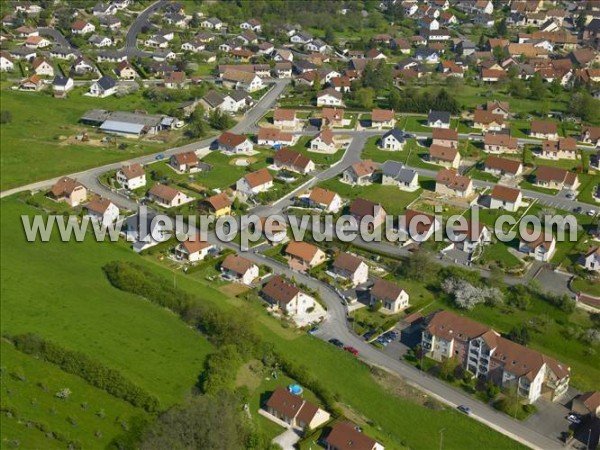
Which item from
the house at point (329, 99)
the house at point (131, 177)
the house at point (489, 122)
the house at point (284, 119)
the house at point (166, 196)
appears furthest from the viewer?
the house at point (329, 99)

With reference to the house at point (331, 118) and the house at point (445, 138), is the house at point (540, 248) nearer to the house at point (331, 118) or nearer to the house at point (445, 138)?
the house at point (445, 138)

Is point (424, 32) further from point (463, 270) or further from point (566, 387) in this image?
point (566, 387)

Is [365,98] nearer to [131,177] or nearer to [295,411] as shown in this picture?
[131,177]

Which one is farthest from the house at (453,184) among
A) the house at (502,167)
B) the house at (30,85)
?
the house at (30,85)

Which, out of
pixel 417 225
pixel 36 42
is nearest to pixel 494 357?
pixel 417 225

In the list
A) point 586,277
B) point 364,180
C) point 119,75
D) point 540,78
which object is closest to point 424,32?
point 540,78

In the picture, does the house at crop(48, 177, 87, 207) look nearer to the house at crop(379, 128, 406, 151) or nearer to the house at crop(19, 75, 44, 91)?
the house at crop(379, 128, 406, 151)

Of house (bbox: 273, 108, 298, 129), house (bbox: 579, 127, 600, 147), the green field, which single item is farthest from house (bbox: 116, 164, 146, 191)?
house (bbox: 579, 127, 600, 147)
